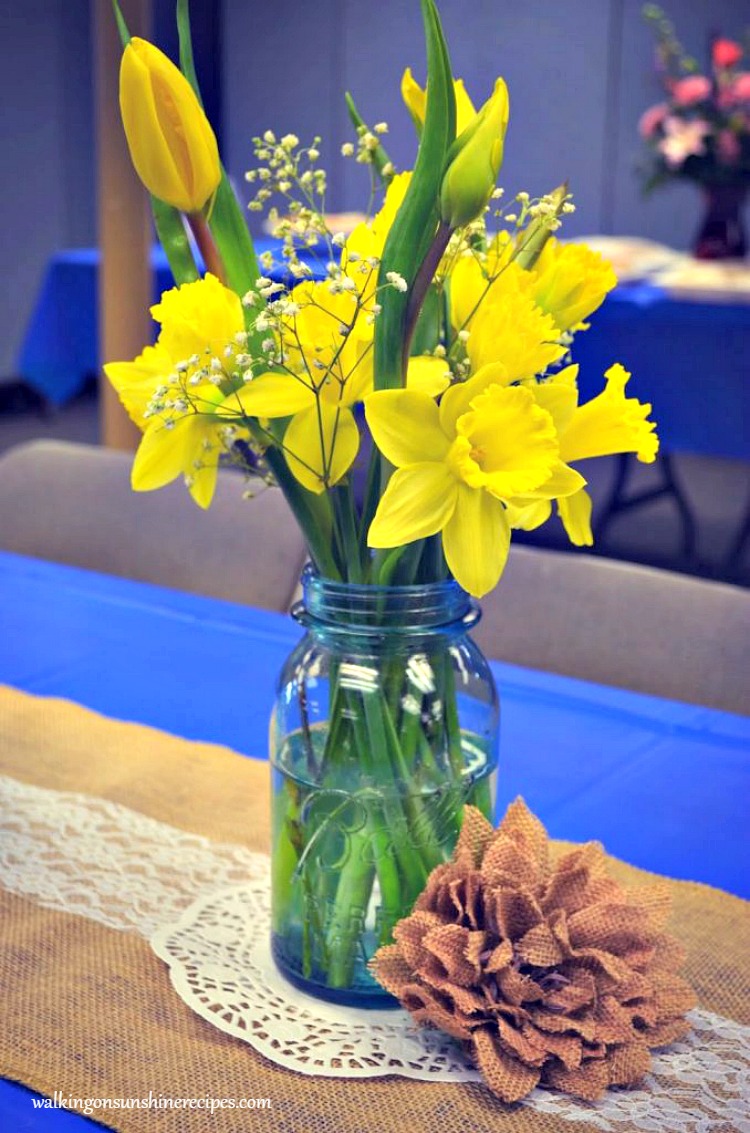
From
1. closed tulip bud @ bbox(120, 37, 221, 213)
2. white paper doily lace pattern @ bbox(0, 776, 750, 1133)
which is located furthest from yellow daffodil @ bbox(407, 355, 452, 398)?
white paper doily lace pattern @ bbox(0, 776, 750, 1133)

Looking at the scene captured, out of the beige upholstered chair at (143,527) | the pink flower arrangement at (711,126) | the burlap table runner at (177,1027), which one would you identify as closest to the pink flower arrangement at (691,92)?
the pink flower arrangement at (711,126)

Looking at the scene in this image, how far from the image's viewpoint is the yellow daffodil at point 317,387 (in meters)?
0.56

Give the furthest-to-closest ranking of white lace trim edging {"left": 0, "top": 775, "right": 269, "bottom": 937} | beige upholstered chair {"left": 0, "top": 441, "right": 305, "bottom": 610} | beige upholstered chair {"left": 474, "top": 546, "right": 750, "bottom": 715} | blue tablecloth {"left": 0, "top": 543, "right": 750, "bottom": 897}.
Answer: beige upholstered chair {"left": 0, "top": 441, "right": 305, "bottom": 610}
beige upholstered chair {"left": 474, "top": 546, "right": 750, "bottom": 715}
blue tablecloth {"left": 0, "top": 543, "right": 750, "bottom": 897}
white lace trim edging {"left": 0, "top": 775, "right": 269, "bottom": 937}

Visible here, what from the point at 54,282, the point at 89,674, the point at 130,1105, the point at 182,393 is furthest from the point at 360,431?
the point at 54,282

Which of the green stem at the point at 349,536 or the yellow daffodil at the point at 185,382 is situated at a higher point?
the yellow daffodil at the point at 185,382

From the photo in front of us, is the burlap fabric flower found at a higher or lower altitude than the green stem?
lower

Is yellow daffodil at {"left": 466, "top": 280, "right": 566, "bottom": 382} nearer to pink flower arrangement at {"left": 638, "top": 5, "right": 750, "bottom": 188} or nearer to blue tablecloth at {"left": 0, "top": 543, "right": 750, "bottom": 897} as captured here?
blue tablecloth at {"left": 0, "top": 543, "right": 750, "bottom": 897}

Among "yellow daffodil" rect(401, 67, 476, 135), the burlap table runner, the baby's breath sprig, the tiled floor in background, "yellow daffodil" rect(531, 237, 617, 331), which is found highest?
"yellow daffodil" rect(401, 67, 476, 135)

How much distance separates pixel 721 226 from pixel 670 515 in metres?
1.03

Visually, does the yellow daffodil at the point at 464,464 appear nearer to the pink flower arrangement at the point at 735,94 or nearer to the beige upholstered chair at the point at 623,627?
the beige upholstered chair at the point at 623,627

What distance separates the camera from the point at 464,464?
51 centimetres

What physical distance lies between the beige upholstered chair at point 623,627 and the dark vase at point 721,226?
2.72 meters

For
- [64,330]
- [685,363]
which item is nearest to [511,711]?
[685,363]

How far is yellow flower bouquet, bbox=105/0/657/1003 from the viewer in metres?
0.53
